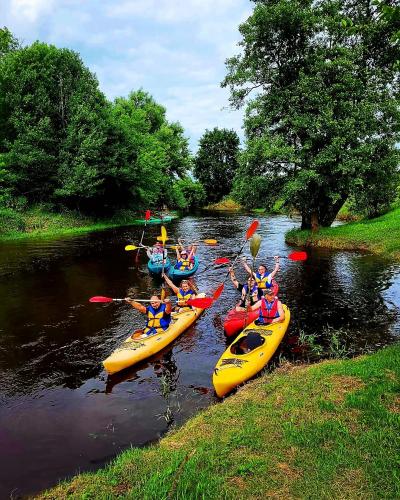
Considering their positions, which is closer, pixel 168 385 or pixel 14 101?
pixel 168 385

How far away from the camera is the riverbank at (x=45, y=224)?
86.9ft

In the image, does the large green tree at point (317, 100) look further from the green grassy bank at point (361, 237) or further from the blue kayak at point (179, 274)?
the blue kayak at point (179, 274)

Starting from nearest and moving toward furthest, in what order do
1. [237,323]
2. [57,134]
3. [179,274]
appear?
[237,323] < [179,274] < [57,134]

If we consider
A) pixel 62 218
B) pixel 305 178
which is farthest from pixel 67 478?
pixel 62 218

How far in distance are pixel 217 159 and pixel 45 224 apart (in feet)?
113

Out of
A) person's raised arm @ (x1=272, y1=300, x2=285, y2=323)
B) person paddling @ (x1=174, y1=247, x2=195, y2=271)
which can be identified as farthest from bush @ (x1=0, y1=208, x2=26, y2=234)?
person's raised arm @ (x1=272, y1=300, x2=285, y2=323)

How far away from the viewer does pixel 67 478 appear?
5.22m

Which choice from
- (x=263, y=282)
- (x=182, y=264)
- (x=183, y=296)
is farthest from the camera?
(x=182, y=264)

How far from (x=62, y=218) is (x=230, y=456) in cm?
2840

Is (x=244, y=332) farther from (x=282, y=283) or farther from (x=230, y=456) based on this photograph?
(x=282, y=283)

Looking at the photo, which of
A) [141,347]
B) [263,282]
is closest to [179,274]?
[263,282]

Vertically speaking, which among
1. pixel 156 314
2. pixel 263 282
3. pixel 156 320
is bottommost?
pixel 156 320

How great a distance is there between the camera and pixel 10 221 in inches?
1061

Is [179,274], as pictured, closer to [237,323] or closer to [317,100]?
[237,323]
